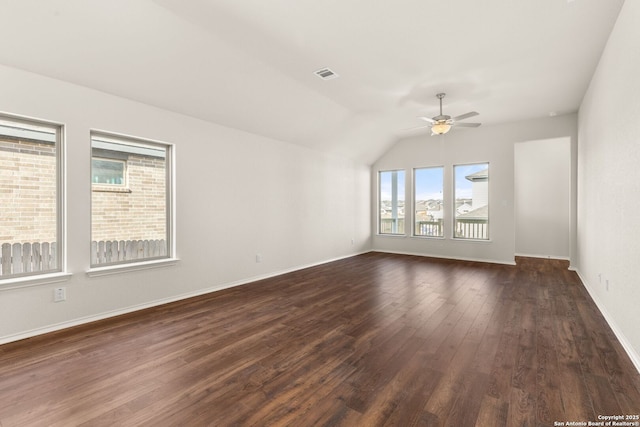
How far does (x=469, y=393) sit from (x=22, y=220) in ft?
13.8

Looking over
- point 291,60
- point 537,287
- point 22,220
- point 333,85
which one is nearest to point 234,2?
point 291,60

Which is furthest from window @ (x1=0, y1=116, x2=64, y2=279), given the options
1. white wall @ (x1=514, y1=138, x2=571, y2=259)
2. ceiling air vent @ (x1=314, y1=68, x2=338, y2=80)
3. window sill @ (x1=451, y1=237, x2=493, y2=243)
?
white wall @ (x1=514, y1=138, x2=571, y2=259)

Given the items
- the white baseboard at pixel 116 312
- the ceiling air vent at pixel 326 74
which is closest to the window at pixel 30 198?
the white baseboard at pixel 116 312

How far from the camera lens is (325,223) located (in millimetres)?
Answer: 6742

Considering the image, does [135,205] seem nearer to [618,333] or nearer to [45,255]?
[45,255]

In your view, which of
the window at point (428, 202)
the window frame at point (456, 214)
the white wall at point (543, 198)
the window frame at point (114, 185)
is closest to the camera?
the window frame at point (114, 185)

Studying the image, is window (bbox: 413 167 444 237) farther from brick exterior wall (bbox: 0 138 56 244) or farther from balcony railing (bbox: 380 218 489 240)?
brick exterior wall (bbox: 0 138 56 244)

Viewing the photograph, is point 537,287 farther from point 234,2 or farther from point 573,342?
point 234,2

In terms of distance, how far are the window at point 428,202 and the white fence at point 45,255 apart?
248 inches

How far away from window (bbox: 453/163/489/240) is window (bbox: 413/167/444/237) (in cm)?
38

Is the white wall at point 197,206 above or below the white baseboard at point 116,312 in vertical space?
above

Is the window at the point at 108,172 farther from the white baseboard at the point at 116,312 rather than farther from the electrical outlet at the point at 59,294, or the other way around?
the white baseboard at the point at 116,312

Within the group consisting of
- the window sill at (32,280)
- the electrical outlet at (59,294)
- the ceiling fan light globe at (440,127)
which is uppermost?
the ceiling fan light globe at (440,127)

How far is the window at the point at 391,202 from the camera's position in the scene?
7980mm
